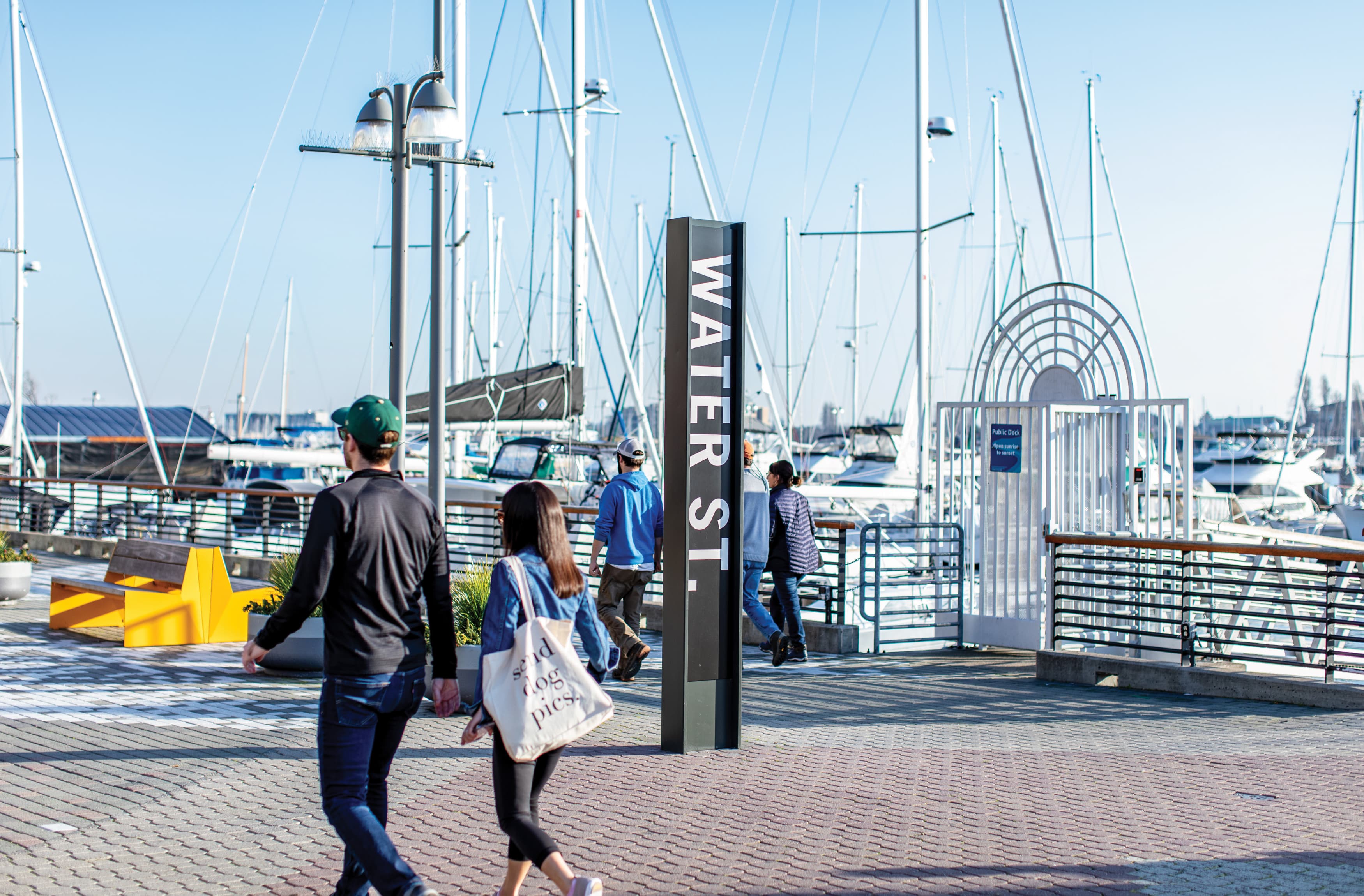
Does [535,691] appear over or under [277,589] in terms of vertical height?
over

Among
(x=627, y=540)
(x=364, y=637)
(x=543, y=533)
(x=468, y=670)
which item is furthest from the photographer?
(x=627, y=540)

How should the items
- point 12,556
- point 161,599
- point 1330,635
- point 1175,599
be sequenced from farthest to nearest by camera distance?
1. point 12,556
2. point 161,599
3. point 1175,599
4. point 1330,635

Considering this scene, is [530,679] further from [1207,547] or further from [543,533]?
[1207,547]

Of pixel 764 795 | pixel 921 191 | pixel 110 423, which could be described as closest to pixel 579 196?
pixel 921 191

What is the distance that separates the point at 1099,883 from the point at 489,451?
25.3 meters

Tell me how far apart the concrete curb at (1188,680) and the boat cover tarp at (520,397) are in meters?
14.2

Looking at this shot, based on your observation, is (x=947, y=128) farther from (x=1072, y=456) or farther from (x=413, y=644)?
(x=413, y=644)

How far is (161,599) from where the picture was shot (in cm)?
1205

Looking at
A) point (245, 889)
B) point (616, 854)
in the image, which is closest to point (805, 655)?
point (616, 854)

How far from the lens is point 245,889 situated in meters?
5.21

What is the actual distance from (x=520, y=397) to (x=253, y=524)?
17.6 ft

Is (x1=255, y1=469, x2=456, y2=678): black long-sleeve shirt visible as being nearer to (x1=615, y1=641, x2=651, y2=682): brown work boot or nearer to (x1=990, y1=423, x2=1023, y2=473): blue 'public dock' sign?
(x1=615, y1=641, x2=651, y2=682): brown work boot

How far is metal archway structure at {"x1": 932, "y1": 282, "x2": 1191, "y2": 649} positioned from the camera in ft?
38.4

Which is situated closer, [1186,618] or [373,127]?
[373,127]
